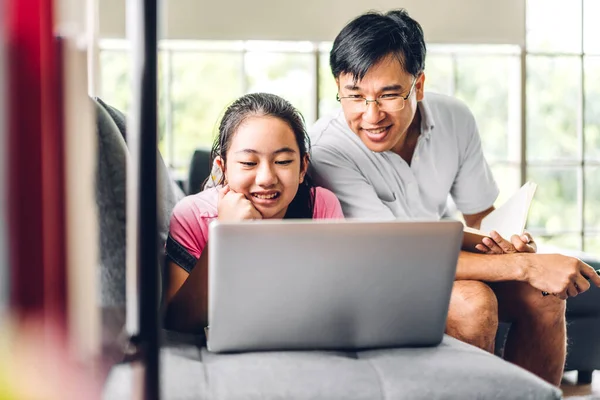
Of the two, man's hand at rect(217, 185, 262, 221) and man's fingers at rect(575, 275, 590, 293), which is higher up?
man's hand at rect(217, 185, 262, 221)

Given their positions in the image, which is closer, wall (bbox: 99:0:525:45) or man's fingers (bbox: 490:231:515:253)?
man's fingers (bbox: 490:231:515:253)

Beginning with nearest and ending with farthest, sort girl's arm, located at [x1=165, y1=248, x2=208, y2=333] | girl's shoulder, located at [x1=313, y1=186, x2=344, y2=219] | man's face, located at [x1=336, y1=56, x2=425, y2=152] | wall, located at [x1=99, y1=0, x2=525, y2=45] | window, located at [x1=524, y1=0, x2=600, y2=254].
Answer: girl's arm, located at [x1=165, y1=248, x2=208, y2=333], girl's shoulder, located at [x1=313, y1=186, x2=344, y2=219], man's face, located at [x1=336, y1=56, x2=425, y2=152], wall, located at [x1=99, y1=0, x2=525, y2=45], window, located at [x1=524, y1=0, x2=600, y2=254]

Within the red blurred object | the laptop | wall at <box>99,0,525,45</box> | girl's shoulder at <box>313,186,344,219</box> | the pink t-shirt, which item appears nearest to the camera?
the red blurred object

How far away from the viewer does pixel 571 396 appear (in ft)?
7.94

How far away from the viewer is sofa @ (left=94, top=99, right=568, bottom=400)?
1.18m

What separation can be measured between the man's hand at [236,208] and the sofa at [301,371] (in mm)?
230

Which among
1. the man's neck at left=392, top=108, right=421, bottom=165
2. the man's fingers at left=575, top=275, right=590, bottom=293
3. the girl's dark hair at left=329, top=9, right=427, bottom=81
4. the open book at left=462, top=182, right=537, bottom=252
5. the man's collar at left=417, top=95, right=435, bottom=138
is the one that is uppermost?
the girl's dark hair at left=329, top=9, right=427, bottom=81

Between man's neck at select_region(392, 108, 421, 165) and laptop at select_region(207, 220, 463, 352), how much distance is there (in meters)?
0.96

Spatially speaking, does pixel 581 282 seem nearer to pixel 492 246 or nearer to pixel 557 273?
pixel 557 273

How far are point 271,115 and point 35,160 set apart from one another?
0.98 meters

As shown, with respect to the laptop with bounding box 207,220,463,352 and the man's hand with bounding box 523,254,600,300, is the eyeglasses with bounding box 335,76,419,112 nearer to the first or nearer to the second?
the man's hand with bounding box 523,254,600,300

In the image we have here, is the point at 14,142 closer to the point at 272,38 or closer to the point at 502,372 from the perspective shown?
the point at 502,372

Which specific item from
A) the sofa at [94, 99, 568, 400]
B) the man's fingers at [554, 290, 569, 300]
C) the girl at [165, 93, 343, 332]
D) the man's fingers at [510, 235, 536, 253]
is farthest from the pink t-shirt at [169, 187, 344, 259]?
the man's fingers at [554, 290, 569, 300]

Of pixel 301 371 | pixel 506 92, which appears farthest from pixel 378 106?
pixel 506 92
